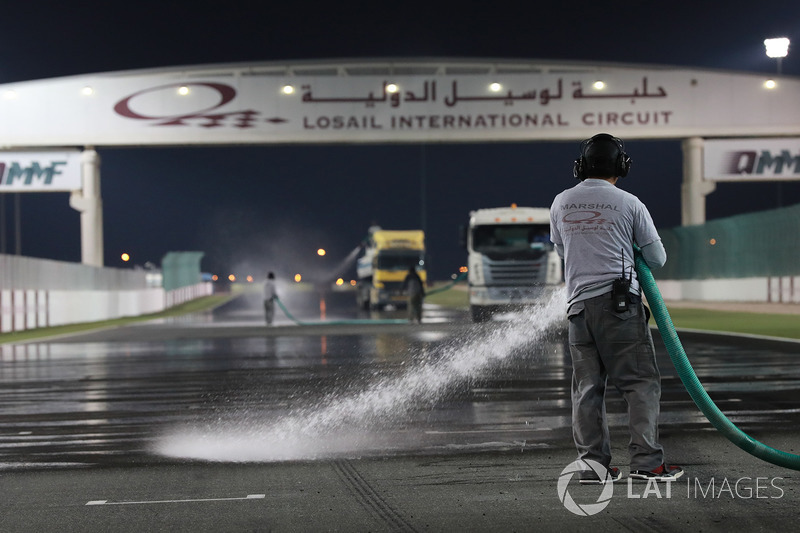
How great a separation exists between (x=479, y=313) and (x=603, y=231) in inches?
934

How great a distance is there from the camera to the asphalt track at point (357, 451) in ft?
17.9

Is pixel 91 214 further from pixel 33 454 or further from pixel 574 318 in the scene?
pixel 574 318

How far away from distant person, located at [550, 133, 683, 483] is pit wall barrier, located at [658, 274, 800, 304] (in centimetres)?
2682

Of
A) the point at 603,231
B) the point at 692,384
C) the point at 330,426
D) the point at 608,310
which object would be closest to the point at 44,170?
the point at 330,426

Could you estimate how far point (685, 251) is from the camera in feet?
138

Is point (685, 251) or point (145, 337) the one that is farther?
point (685, 251)

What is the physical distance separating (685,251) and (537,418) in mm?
34299

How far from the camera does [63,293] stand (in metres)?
31.9

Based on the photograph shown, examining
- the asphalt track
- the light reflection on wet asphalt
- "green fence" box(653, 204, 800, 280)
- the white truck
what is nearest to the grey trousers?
the asphalt track

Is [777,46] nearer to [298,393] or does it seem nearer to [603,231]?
[298,393]

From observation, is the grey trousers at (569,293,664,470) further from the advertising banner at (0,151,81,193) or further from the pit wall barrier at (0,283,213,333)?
the advertising banner at (0,151,81,193)

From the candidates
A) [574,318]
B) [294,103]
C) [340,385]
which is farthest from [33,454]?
[294,103]

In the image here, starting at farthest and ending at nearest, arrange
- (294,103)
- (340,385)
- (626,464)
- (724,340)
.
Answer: (294,103) → (724,340) → (340,385) → (626,464)

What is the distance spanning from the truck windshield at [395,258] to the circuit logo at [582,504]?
39.0m
